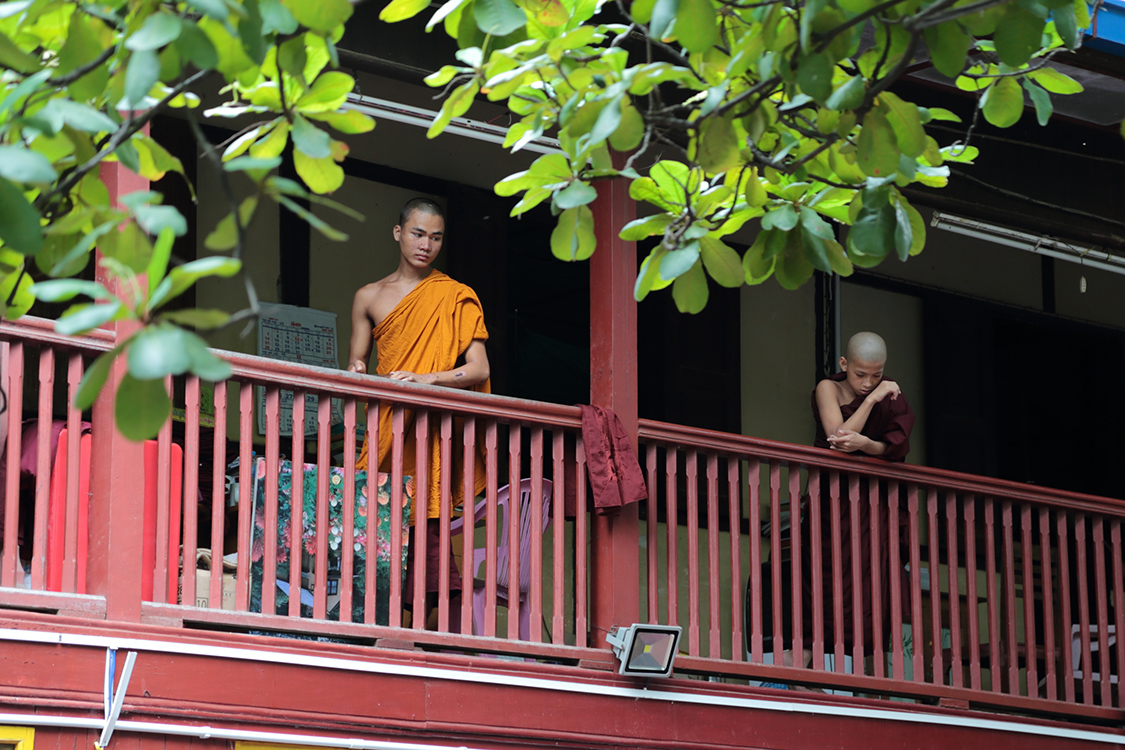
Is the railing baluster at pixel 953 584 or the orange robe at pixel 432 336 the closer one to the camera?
the orange robe at pixel 432 336

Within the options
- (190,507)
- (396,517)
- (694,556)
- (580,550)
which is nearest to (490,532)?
(396,517)

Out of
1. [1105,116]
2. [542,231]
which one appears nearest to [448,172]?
[542,231]

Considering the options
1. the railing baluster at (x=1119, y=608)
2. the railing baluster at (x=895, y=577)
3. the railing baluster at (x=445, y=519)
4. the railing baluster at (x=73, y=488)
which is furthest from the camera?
the railing baluster at (x=1119, y=608)

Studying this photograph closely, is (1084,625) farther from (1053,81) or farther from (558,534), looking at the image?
(1053,81)

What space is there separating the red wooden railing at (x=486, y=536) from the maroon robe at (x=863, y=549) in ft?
0.05

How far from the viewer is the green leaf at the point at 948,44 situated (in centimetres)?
358

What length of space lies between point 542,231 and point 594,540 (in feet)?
9.31

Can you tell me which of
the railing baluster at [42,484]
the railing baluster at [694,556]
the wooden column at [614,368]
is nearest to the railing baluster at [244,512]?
the railing baluster at [42,484]

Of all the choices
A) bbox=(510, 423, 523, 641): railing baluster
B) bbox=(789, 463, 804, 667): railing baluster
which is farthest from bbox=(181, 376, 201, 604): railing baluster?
bbox=(789, 463, 804, 667): railing baluster

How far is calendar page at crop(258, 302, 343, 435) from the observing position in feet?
25.7

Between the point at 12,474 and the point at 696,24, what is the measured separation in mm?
2956

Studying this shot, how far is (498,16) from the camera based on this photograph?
3.56 m

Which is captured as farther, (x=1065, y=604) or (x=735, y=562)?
(x=1065, y=604)

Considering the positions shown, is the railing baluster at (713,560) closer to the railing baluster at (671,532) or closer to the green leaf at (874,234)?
the railing baluster at (671,532)
